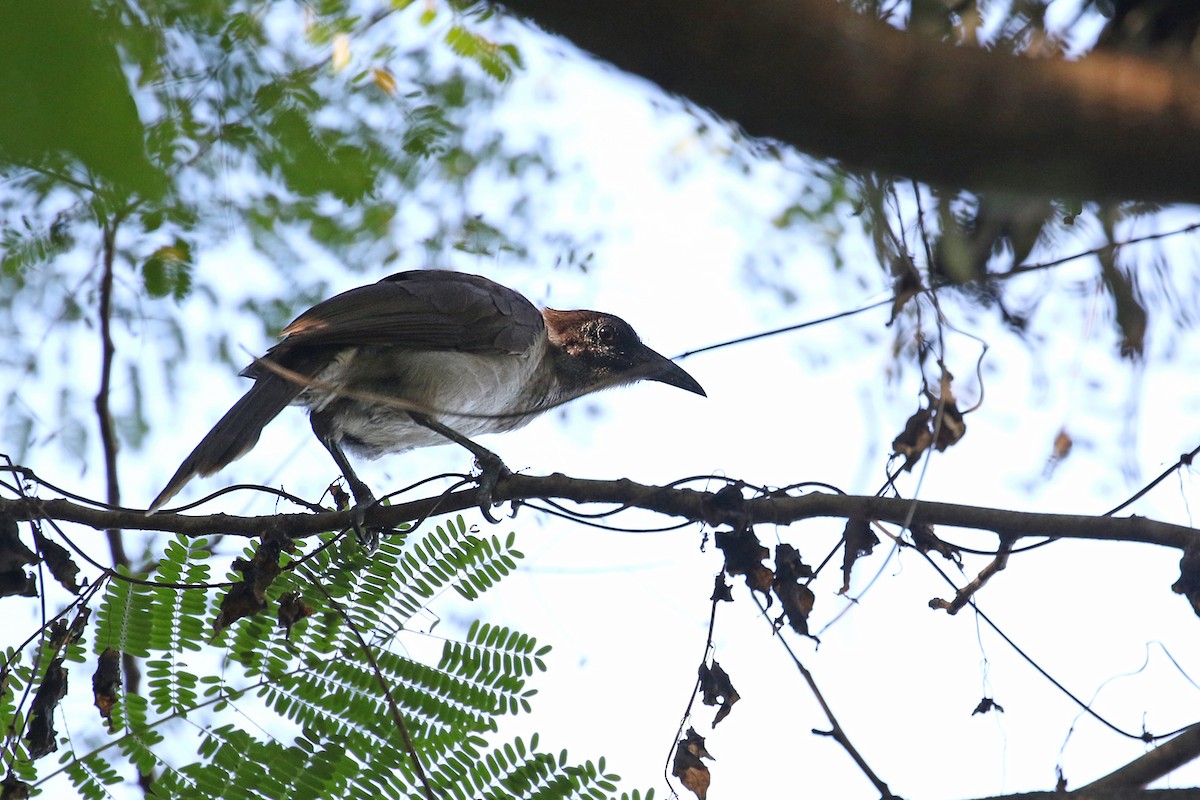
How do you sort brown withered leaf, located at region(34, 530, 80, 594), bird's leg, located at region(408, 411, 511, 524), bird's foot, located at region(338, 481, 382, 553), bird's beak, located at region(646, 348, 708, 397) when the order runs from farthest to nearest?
bird's beak, located at region(646, 348, 708, 397) → bird's leg, located at region(408, 411, 511, 524) → bird's foot, located at region(338, 481, 382, 553) → brown withered leaf, located at region(34, 530, 80, 594)

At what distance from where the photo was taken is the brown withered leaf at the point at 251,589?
3258 millimetres

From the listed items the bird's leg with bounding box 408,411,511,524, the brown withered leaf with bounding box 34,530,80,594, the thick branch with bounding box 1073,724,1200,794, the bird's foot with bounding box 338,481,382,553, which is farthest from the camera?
the bird's leg with bounding box 408,411,511,524

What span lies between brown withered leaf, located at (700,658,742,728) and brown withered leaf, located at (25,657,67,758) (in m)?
1.86

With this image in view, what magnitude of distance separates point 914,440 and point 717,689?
1022 millimetres

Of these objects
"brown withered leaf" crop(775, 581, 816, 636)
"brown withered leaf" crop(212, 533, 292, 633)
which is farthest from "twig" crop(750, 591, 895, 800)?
"brown withered leaf" crop(212, 533, 292, 633)

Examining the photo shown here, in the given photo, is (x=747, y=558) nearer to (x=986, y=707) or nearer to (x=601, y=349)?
(x=986, y=707)

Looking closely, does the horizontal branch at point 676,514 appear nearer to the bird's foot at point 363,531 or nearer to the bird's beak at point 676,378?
the bird's foot at point 363,531

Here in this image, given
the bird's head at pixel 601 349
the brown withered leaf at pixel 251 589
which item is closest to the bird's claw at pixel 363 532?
the brown withered leaf at pixel 251 589

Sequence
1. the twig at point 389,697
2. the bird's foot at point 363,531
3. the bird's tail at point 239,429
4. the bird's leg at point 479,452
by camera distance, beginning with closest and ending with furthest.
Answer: the twig at point 389,697 → the bird's foot at point 363,531 → the bird's tail at point 239,429 → the bird's leg at point 479,452

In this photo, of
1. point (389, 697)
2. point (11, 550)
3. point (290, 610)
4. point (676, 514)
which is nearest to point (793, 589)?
point (676, 514)

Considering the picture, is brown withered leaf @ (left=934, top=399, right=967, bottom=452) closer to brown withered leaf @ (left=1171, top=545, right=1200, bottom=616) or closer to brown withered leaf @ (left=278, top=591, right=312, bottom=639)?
brown withered leaf @ (left=1171, top=545, right=1200, bottom=616)

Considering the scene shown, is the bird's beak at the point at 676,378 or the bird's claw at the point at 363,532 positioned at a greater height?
the bird's beak at the point at 676,378

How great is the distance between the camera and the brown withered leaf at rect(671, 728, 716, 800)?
3064 millimetres

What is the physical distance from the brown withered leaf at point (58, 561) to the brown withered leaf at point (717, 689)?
194 cm
